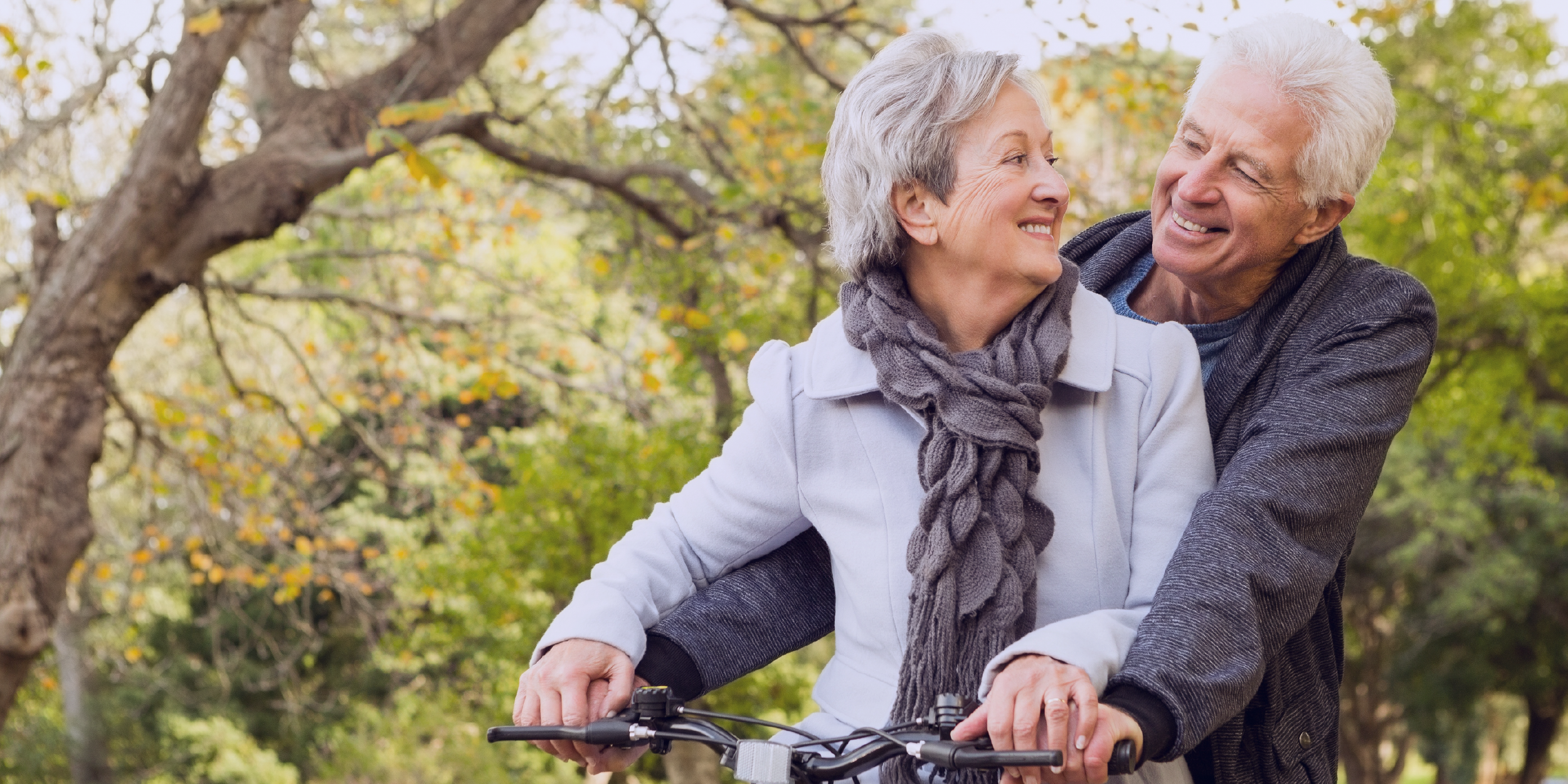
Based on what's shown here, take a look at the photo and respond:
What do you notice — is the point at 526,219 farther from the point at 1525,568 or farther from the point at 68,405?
the point at 1525,568

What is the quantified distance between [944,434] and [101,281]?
407cm

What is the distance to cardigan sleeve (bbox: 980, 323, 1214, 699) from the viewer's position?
1.60m

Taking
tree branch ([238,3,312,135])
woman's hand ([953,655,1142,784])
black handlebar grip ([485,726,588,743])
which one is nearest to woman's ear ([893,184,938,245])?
woman's hand ([953,655,1142,784])

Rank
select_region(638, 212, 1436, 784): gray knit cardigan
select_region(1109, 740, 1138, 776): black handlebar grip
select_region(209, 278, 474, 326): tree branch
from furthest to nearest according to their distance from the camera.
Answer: select_region(209, 278, 474, 326): tree branch < select_region(638, 212, 1436, 784): gray knit cardigan < select_region(1109, 740, 1138, 776): black handlebar grip

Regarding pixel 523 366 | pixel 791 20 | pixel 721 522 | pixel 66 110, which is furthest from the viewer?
pixel 523 366

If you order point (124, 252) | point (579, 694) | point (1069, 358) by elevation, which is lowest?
point (579, 694)

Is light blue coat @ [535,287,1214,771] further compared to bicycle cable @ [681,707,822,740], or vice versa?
light blue coat @ [535,287,1214,771]

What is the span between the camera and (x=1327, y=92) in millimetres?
1834

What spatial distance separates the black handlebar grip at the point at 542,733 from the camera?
1.53 metres

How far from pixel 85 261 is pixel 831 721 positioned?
12.9 ft

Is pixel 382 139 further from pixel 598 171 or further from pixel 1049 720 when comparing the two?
pixel 1049 720

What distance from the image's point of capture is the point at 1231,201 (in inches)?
76.0

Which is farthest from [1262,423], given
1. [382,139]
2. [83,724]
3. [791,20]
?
[83,724]

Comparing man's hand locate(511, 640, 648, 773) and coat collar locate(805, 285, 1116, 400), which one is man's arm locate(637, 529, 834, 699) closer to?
man's hand locate(511, 640, 648, 773)
